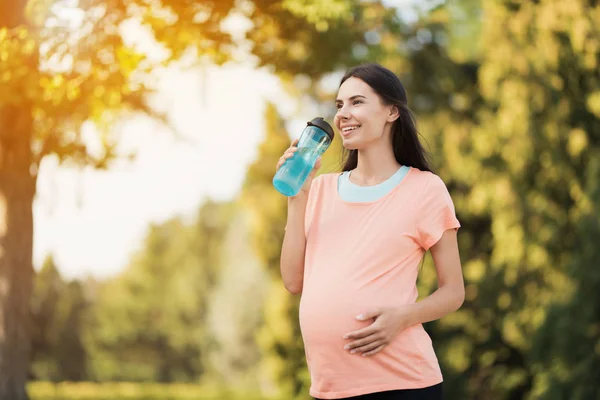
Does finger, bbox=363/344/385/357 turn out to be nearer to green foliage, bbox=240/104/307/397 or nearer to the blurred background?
the blurred background

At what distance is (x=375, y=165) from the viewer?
88.8 inches

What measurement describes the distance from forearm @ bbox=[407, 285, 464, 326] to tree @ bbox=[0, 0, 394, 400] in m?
3.93

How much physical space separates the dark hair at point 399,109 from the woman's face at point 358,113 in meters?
0.02

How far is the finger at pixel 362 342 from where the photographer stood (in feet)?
6.65

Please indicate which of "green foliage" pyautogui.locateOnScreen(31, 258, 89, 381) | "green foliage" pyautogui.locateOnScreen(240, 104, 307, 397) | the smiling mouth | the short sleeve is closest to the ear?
the smiling mouth

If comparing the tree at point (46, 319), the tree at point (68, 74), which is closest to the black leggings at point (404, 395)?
the tree at point (68, 74)

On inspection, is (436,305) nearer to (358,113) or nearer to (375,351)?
(375,351)

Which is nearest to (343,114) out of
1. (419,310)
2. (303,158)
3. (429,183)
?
(303,158)

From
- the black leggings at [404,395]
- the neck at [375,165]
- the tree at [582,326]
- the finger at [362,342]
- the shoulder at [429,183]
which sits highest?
the neck at [375,165]

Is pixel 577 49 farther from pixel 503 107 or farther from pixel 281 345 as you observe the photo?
pixel 281 345

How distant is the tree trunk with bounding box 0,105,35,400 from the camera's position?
6629 millimetres

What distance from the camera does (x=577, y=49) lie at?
9961 millimetres

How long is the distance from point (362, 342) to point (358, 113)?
624mm

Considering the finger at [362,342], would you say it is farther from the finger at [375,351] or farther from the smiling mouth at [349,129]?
the smiling mouth at [349,129]
